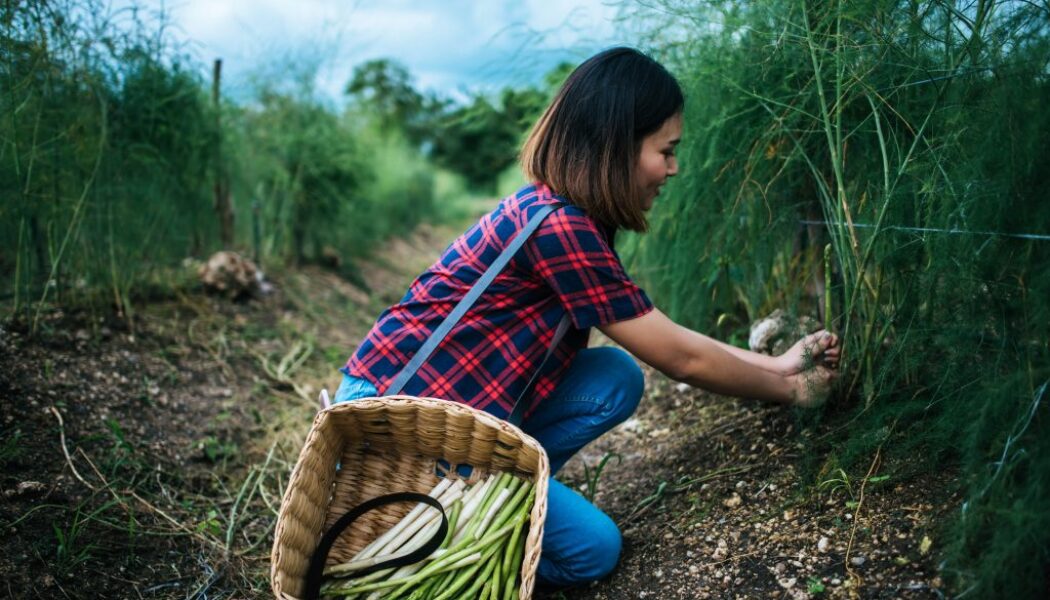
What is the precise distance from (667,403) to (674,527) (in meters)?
0.92

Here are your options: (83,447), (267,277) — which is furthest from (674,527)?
(267,277)

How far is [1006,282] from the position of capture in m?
1.38

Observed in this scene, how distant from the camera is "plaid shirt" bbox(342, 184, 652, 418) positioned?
155 centimetres

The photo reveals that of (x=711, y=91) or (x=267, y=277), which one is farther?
(x=267, y=277)

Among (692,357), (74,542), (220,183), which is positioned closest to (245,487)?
(74,542)

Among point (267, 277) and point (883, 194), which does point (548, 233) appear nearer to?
point (883, 194)

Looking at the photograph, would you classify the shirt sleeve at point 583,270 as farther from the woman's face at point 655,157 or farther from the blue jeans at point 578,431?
the blue jeans at point 578,431

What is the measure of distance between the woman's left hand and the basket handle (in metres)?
0.85

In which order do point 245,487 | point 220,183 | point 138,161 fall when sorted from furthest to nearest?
point 220,183 → point 138,161 → point 245,487

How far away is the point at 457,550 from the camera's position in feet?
5.39

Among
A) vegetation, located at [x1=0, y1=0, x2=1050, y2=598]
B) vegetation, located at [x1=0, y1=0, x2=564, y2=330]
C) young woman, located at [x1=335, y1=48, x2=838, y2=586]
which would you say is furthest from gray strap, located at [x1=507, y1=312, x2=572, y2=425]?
vegetation, located at [x1=0, y1=0, x2=564, y2=330]

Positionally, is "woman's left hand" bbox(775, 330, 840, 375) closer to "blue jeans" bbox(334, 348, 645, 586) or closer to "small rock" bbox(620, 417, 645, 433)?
"blue jeans" bbox(334, 348, 645, 586)

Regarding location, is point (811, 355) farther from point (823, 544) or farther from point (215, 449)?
point (215, 449)

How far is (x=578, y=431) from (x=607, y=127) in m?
0.79
